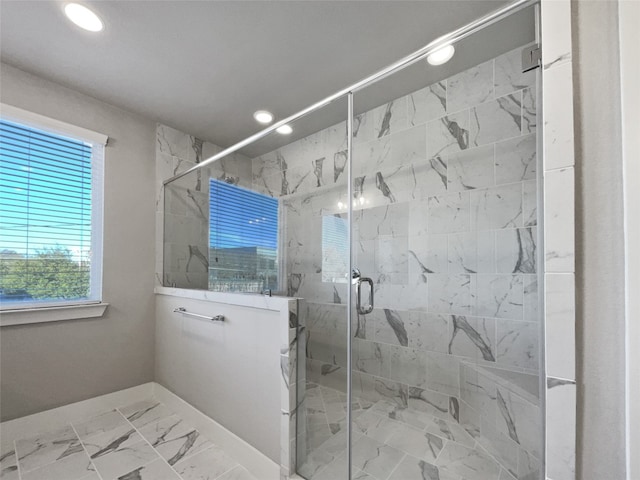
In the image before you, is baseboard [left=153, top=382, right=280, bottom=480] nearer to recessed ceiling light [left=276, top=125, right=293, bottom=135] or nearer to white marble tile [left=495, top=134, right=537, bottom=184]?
recessed ceiling light [left=276, top=125, right=293, bottom=135]

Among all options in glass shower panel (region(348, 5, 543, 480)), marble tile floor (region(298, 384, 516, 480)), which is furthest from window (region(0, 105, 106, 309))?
glass shower panel (region(348, 5, 543, 480))

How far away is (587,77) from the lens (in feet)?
2.30

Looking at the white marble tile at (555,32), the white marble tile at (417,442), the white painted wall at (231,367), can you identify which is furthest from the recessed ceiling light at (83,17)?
the white marble tile at (417,442)

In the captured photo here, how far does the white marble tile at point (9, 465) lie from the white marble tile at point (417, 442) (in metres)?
1.95

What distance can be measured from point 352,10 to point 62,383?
2846 millimetres

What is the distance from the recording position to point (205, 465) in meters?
1.46

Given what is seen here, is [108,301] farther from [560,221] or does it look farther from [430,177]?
A: [560,221]

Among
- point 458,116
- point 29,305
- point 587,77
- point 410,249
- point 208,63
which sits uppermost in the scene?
point 208,63

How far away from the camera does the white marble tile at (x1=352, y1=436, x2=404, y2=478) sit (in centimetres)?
137

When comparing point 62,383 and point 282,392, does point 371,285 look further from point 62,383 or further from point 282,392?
point 62,383

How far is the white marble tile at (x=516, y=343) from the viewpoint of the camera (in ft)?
4.46

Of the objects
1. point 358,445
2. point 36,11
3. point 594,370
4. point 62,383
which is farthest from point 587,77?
point 62,383

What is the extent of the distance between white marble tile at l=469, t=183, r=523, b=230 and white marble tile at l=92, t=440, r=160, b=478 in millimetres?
2327

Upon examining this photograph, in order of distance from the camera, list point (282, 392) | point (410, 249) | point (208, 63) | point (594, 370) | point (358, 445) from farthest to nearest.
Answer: point (410, 249) → point (208, 63) → point (358, 445) → point (282, 392) → point (594, 370)
